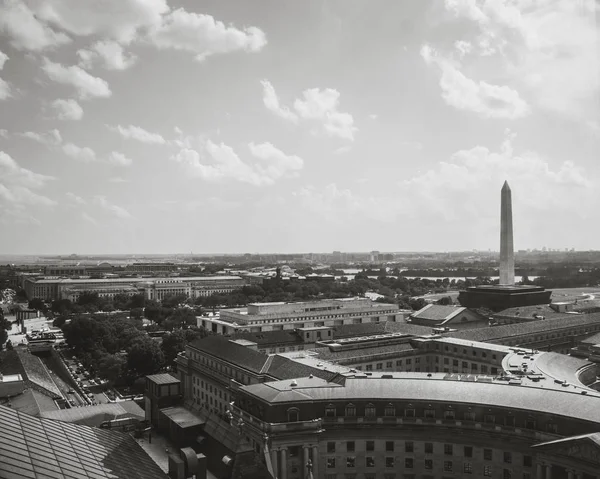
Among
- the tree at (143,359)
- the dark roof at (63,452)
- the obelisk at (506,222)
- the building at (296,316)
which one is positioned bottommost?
the tree at (143,359)

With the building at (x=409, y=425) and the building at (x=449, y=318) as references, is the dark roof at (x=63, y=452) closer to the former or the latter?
the building at (x=409, y=425)

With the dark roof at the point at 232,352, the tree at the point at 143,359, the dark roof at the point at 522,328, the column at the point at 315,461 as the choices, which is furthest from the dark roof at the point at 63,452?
the tree at the point at 143,359

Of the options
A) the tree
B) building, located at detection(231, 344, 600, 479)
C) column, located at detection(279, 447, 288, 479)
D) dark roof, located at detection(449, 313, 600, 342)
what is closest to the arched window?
building, located at detection(231, 344, 600, 479)

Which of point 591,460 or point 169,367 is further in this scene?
point 169,367

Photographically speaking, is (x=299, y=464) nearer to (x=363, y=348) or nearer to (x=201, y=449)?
(x=201, y=449)

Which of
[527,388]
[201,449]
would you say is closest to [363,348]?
[201,449]

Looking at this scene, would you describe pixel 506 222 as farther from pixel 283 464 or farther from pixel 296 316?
pixel 283 464
